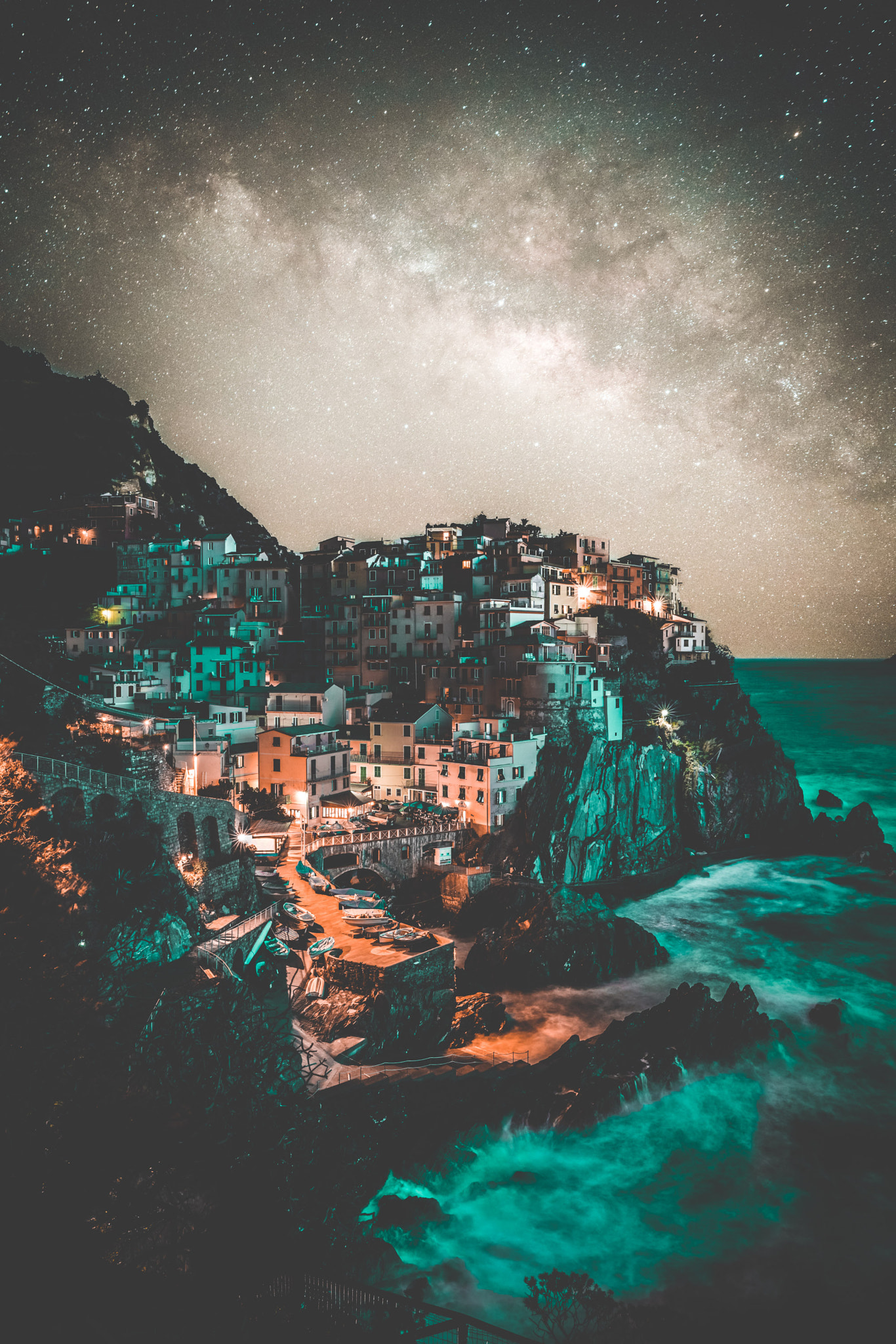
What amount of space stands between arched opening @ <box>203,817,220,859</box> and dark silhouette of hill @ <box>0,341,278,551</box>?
5735cm

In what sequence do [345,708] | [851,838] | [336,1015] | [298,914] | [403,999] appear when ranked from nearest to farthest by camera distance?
→ [336,1015] → [403,999] → [298,914] → [345,708] → [851,838]

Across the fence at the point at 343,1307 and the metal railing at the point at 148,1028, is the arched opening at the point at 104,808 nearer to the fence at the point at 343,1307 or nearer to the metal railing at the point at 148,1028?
the metal railing at the point at 148,1028

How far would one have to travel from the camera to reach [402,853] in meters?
40.6

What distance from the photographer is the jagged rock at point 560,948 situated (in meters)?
33.2

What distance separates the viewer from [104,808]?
26.8 metres

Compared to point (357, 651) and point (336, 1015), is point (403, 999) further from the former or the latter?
point (357, 651)

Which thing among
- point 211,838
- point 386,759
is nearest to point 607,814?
point 386,759

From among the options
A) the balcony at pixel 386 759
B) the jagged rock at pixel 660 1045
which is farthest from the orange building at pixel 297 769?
the jagged rock at pixel 660 1045

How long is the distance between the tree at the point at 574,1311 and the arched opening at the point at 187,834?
65.4 ft

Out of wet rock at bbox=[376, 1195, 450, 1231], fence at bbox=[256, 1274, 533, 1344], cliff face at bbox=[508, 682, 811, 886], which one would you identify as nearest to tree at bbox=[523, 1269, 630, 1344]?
wet rock at bbox=[376, 1195, 450, 1231]

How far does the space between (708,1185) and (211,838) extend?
2289 centimetres

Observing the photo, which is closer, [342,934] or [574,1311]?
[574,1311]

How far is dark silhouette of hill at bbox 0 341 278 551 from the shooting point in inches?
3536

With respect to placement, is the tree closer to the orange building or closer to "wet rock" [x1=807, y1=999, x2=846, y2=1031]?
"wet rock" [x1=807, y1=999, x2=846, y2=1031]
